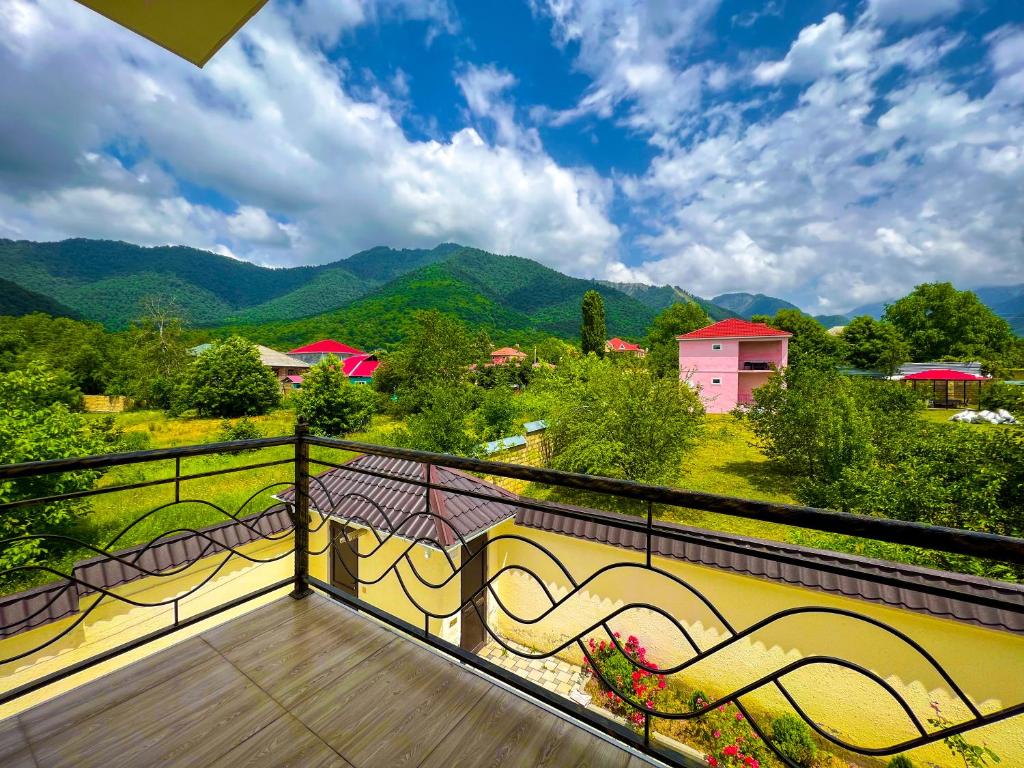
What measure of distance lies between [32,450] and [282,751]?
7.56 meters

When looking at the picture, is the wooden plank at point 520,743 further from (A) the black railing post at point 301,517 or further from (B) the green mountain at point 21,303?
(B) the green mountain at point 21,303

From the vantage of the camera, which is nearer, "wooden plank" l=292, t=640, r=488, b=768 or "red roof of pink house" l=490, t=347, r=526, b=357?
"wooden plank" l=292, t=640, r=488, b=768

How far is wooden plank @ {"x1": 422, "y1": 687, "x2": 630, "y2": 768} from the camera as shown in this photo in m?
1.08

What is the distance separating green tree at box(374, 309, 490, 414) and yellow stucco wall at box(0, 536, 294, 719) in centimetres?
1766

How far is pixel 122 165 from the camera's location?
88.2ft

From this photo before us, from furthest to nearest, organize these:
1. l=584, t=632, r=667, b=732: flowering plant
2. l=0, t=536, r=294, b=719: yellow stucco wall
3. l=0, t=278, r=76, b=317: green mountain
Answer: l=0, t=278, r=76, b=317: green mountain < l=584, t=632, r=667, b=732: flowering plant < l=0, t=536, r=294, b=719: yellow stucco wall

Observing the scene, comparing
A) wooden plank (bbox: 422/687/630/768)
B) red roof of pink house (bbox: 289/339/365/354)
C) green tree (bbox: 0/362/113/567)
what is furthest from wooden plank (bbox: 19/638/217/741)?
red roof of pink house (bbox: 289/339/365/354)

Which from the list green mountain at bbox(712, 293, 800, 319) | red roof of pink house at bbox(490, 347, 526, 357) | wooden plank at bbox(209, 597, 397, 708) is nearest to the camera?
wooden plank at bbox(209, 597, 397, 708)

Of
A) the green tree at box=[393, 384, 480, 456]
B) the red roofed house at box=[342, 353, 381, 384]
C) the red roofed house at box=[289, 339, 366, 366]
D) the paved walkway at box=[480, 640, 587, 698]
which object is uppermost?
the red roofed house at box=[289, 339, 366, 366]

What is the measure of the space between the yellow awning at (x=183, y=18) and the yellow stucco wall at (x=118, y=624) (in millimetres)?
3935

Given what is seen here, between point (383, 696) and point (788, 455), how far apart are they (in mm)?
10196

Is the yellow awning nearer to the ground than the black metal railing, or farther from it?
farther from it

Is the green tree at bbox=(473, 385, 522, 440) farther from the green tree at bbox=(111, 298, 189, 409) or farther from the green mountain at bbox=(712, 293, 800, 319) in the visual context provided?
the green mountain at bbox=(712, 293, 800, 319)

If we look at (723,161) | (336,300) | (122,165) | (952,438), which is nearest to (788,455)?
(952,438)
